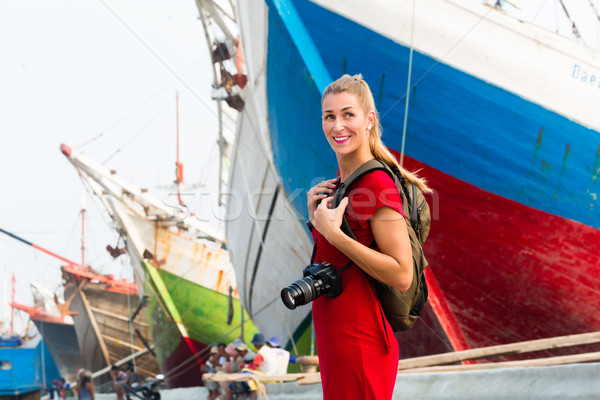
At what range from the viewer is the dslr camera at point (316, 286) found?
1.41 metres

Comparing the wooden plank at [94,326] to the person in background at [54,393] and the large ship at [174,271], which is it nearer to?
the person in background at [54,393]

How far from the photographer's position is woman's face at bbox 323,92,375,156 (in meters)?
1.50

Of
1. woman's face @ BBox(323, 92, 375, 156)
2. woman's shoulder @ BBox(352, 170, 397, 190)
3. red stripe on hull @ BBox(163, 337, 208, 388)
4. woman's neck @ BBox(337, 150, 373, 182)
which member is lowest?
red stripe on hull @ BBox(163, 337, 208, 388)

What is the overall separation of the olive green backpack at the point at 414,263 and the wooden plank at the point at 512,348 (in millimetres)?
2749

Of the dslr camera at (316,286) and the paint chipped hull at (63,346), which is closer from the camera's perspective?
the dslr camera at (316,286)

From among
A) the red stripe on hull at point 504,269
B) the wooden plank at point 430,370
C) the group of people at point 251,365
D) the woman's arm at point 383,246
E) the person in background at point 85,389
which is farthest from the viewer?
the person in background at point 85,389

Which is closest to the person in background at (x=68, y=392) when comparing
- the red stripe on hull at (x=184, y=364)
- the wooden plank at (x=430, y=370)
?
the red stripe on hull at (x=184, y=364)

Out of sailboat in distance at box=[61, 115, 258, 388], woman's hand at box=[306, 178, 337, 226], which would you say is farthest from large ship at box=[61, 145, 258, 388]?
woman's hand at box=[306, 178, 337, 226]

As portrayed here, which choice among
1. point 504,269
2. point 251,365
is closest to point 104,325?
point 251,365

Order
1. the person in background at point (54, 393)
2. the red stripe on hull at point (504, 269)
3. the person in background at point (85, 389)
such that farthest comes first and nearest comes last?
1. the person in background at point (54, 393)
2. the person in background at point (85, 389)
3. the red stripe on hull at point (504, 269)

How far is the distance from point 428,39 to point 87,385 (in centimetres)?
930

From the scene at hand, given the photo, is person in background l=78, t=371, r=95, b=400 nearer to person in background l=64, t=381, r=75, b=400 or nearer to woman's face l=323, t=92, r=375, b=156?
woman's face l=323, t=92, r=375, b=156

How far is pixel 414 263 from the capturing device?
143 centimetres

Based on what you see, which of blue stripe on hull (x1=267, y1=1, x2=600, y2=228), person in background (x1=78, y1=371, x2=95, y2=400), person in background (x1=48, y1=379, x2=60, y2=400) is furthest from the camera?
person in background (x1=48, y1=379, x2=60, y2=400)
